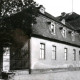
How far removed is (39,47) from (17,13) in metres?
5.78

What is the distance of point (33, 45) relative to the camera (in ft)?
63.6

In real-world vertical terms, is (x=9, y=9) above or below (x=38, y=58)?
above

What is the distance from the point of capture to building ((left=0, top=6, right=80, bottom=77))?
17.3 m

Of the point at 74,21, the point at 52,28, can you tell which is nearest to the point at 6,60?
the point at 52,28

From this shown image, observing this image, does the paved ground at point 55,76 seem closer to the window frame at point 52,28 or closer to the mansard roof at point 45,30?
the mansard roof at point 45,30

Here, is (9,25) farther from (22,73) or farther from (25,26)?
(22,73)

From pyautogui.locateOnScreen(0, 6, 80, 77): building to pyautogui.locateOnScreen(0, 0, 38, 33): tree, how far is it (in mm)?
779

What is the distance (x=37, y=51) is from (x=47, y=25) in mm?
4147

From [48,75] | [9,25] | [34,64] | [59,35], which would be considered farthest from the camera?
[59,35]

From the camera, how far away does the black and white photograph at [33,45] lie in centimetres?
1555

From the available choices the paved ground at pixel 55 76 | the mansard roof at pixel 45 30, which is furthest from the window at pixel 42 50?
the paved ground at pixel 55 76

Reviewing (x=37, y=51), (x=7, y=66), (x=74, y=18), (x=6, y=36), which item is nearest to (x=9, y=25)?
(x=6, y=36)

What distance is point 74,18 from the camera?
1559 inches

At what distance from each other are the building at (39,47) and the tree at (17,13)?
2.56 feet
